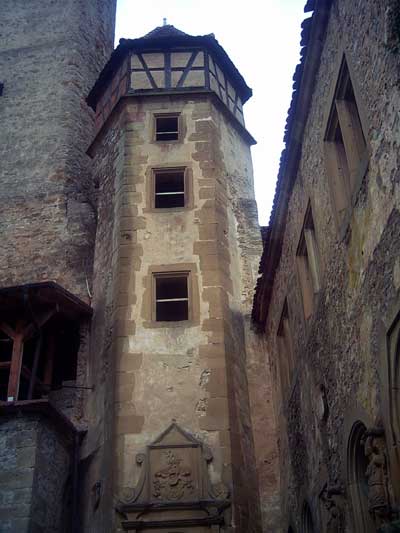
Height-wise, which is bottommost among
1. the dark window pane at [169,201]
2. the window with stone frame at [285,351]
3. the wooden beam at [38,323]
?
the window with stone frame at [285,351]

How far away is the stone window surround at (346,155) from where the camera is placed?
8328 mm

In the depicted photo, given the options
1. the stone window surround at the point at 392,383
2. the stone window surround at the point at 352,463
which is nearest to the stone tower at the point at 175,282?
the stone window surround at the point at 352,463

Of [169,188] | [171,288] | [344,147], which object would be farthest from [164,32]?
[344,147]

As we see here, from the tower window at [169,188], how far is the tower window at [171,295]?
2.00 m

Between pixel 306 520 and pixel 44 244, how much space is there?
1058cm

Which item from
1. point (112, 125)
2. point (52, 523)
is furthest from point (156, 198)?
point (52, 523)

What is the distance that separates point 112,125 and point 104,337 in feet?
20.1

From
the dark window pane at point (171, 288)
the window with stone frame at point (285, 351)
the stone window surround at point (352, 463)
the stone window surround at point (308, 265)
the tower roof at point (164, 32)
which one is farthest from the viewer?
the tower roof at point (164, 32)

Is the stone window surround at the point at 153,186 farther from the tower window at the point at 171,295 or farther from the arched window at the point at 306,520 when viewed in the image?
the arched window at the point at 306,520

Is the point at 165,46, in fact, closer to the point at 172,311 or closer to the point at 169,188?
the point at 169,188

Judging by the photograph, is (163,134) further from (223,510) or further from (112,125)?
(223,510)

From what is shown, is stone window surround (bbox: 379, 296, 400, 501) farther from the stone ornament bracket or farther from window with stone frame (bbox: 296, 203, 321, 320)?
the stone ornament bracket

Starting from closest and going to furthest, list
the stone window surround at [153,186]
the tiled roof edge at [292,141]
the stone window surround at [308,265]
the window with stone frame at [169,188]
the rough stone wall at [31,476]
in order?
1. the tiled roof edge at [292,141]
2. the stone window surround at [308,265]
3. the rough stone wall at [31,476]
4. the stone window surround at [153,186]
5. the window with stone frame at [169,188]

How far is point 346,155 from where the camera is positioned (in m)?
9.24
